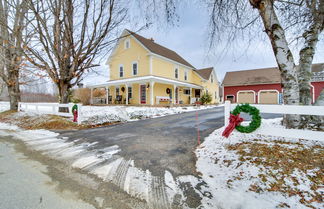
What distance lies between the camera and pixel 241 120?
3.30 metres

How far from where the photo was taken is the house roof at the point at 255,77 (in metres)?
19.9

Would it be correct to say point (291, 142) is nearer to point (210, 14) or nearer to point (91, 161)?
point (210, 14)

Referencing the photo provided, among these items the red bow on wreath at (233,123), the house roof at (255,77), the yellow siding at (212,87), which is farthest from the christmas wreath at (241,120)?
the house roof at (255,77)

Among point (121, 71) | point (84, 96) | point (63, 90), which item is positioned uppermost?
point (121, 71)

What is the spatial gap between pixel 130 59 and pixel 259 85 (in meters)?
18.7

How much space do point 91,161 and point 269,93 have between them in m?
23.7

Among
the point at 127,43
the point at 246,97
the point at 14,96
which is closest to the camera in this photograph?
the point at 14,96

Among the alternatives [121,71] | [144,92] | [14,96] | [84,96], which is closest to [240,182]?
[144,92]

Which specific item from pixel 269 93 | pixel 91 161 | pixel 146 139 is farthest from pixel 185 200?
pixel 269 93

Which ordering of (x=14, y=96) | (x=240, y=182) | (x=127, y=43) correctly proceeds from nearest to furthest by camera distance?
(x=240, y=182), (x=14, y=96), (x=127, y=43)

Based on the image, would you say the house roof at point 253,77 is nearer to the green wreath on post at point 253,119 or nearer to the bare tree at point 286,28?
the bare tree at point 286,28

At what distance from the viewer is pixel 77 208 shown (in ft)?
5.49

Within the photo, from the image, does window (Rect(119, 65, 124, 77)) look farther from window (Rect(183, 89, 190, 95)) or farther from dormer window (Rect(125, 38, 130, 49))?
window (Rect(183, 89, 190, 95))

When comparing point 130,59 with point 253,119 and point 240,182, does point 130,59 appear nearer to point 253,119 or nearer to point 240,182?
point 253,119
